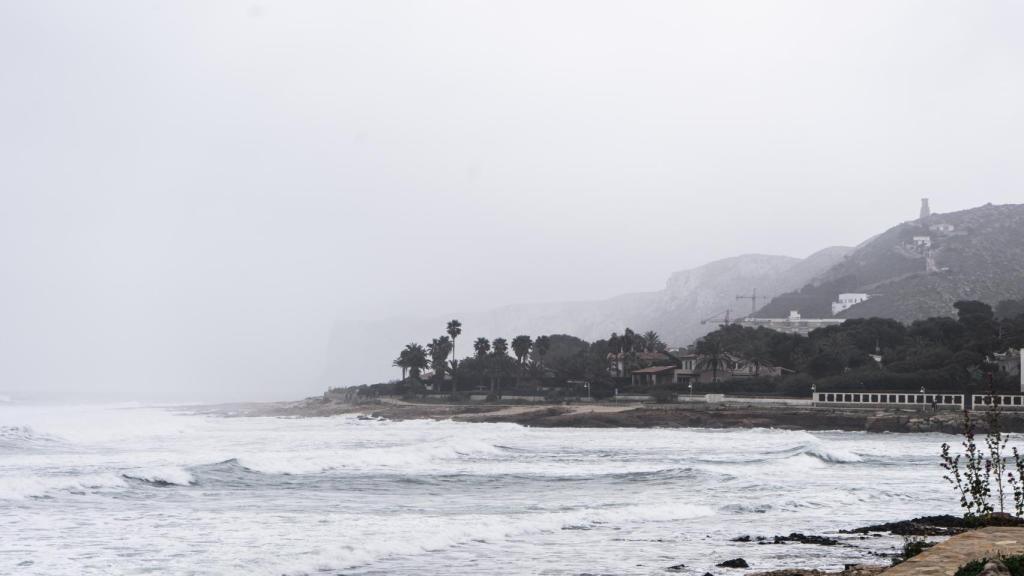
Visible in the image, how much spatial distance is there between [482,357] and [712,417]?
44781mm

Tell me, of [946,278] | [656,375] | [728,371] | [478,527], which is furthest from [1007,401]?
[946,278]

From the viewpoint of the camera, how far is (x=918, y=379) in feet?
280

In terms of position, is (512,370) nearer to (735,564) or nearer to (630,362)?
(630,362)

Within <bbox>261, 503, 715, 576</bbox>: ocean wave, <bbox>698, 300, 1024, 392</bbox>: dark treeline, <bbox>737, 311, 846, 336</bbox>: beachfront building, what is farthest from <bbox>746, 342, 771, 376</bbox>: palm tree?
<bbox>261, 503, 715, 576</bbox>: ocean wave

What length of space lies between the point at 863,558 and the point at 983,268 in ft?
597

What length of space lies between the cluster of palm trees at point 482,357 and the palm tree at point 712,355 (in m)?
20.8

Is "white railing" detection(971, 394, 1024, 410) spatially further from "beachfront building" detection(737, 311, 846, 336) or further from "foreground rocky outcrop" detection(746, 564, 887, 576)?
"beachfront building" detection(737, 311, 846, 336)

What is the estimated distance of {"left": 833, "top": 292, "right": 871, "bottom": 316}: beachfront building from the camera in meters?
182

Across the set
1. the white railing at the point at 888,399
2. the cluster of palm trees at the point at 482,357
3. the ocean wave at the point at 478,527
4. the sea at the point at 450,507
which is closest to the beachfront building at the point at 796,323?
the cluster of palm trees at the point at 482,357

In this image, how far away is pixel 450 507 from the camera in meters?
25.7

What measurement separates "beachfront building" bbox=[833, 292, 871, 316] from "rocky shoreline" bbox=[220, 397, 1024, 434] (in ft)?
347

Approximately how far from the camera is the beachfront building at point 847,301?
7174 inches

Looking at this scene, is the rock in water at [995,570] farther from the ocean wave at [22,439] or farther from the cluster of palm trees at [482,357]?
the cluster of palm trees at [482,357]

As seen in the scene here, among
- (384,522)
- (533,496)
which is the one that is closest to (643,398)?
(533,496)
